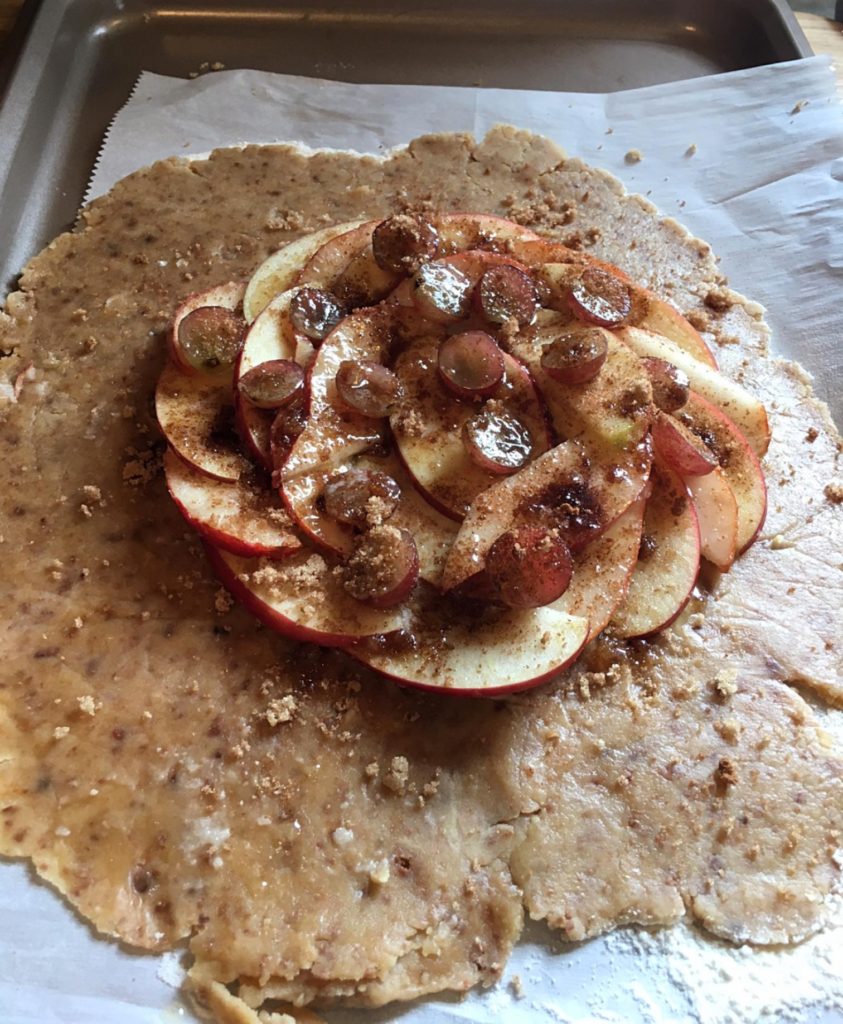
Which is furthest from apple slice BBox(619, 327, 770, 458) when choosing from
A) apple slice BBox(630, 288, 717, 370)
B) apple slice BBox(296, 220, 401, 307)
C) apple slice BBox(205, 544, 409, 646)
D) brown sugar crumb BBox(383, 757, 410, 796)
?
brown sugar crumb BBox(383, 757, 410, 796)

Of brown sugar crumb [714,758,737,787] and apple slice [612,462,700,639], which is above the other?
apple slice [612,462,700,639]

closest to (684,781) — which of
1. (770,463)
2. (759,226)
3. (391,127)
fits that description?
(770,463)

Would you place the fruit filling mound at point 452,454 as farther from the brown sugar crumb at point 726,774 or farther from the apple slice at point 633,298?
the brown sugar crumb at point 726,774

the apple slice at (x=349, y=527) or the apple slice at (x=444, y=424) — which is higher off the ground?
the apple slice at (x=444, y=424)

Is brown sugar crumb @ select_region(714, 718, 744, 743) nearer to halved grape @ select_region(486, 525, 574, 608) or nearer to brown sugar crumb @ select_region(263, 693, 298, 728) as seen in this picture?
halved grape @ select_region(486, 525, 574, 608)

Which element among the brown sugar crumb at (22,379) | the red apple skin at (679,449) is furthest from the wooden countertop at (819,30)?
the red apple skin at (679,449)

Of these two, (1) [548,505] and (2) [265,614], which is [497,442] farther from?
(2) [265,614]
